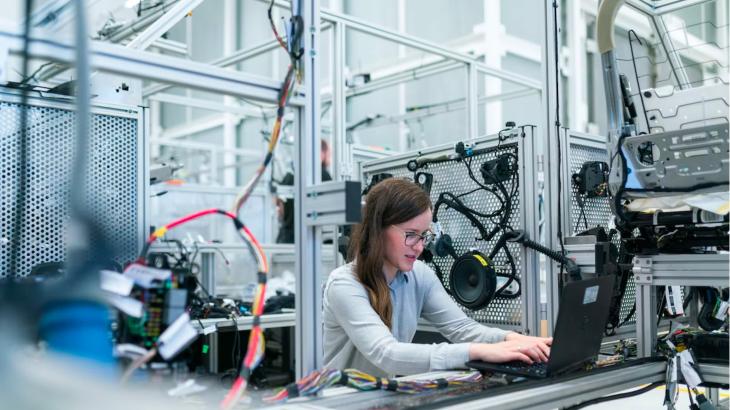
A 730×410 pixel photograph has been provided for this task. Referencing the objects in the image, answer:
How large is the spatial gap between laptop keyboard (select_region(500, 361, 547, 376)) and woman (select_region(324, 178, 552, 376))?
0.01 metres

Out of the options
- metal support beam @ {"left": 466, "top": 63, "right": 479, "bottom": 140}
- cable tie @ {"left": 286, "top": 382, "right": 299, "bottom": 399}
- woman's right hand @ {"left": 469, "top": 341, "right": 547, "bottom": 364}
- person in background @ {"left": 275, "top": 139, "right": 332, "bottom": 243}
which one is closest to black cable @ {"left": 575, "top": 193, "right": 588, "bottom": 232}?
woman's right hand @ {"left": 469, "top": 341, "right": 547, "bottom": 364}

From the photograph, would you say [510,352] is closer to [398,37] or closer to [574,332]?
[574,332]

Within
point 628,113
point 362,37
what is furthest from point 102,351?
point 362,37

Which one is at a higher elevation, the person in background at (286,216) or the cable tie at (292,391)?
the person in background at (286,216)

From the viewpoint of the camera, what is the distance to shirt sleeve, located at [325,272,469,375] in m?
1.26

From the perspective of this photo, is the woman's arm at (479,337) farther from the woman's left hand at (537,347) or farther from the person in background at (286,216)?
the person in background at (286,216)

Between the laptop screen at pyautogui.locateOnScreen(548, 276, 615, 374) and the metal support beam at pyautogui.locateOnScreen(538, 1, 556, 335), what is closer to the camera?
the laptop screen at pyautogui.locateOnScreen(548, 276, 615, 374)

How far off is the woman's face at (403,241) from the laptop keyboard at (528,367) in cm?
39

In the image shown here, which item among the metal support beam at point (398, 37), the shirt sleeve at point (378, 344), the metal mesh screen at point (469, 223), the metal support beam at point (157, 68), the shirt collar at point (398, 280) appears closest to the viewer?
the metal support beam at point (157, 68)

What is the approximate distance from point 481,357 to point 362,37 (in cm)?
519

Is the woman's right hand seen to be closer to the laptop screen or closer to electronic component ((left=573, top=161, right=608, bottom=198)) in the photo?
the laptop screen

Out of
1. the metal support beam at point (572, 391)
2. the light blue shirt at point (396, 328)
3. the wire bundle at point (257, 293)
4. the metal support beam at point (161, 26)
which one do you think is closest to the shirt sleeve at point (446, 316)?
the light blue shirt at point (396, 328)

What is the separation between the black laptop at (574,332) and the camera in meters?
1.16

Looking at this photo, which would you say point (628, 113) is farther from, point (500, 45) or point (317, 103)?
point (500, 45)
